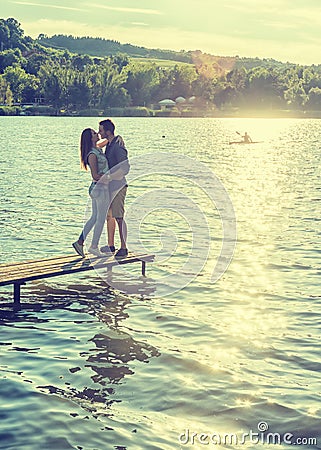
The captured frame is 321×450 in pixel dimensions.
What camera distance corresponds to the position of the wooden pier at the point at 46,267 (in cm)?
1420

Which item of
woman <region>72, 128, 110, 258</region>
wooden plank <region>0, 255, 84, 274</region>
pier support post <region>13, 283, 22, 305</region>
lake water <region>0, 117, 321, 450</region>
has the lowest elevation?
lake water <region>0, 117, 321, 450</region>

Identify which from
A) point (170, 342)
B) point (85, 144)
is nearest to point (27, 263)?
point (85, 144)

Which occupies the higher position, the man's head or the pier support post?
the man's head

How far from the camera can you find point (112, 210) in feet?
53.1

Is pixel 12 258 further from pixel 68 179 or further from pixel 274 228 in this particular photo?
pixel 68 179

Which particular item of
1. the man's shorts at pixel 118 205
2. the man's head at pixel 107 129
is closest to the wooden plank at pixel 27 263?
the man's shorts at pixel 118 205

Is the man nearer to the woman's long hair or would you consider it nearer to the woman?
the woman

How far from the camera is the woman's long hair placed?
1520 cm

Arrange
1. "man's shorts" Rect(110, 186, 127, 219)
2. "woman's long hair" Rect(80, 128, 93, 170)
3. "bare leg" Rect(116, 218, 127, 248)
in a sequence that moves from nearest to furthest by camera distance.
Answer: "woman's long hair" Rect(80, 128, 93, 170), "man's shorts" Rect(110, 186, 127, 219), "bare leg" Rect(116, 218, 127, 248)

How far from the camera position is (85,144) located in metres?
15.4

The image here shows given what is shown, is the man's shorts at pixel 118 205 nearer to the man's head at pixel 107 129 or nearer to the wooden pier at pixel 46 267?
the wooden pier at pixel 46 267

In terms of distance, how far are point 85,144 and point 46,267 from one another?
8.75 feet

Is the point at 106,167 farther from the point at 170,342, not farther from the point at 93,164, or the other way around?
the point at 170,342

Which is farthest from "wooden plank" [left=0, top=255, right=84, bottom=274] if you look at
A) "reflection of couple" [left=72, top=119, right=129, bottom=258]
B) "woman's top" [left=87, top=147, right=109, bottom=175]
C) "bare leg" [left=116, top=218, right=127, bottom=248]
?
"woman's top" [left=87, top=147, right=109, bottom=175]
